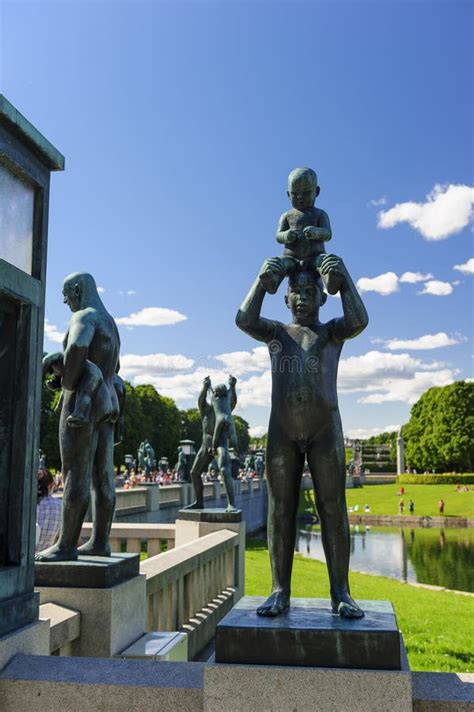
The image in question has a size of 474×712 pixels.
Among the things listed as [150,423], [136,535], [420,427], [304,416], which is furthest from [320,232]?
[420,427]

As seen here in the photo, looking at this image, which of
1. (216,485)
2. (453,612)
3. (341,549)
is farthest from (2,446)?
(216,485)

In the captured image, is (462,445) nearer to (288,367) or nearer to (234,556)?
(234,556)

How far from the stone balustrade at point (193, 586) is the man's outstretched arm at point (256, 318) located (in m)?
3.54

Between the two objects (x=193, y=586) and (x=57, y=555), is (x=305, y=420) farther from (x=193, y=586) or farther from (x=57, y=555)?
(x=193, y=586)

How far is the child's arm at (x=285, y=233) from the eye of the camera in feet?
12.2

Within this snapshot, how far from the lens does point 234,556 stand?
37.4 ft

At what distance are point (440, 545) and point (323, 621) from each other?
38.4 m

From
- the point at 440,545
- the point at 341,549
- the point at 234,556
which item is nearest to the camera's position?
the point at 341,549

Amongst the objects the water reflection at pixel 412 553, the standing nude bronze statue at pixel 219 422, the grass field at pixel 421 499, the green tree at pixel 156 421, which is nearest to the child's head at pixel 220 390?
the standing nude bronze statue at pixel 219 422

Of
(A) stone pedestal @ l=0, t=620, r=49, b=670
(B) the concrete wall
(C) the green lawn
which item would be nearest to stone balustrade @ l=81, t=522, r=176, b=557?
(B) the concrete wall

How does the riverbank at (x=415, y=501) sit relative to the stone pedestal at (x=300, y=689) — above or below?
below

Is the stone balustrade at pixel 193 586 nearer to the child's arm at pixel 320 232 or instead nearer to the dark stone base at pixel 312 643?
the dark stone base at pixel 312 643

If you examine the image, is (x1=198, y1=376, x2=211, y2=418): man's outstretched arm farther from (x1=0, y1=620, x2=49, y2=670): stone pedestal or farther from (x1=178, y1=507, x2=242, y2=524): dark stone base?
(x1=0, y1=620, x2=49, y2=670): stone pedestal

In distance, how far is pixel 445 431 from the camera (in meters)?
85.4
